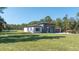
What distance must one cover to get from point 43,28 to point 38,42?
0.85 feet

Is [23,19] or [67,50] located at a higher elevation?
[23,19]

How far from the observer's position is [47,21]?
6969 millimetres

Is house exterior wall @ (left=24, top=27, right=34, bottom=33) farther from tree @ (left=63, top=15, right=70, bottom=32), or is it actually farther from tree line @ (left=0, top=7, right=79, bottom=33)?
tree @ (left=63, top=15, right=70, bottom=32)

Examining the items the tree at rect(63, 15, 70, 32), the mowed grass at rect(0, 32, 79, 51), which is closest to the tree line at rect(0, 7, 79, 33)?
the tree at rect(63, 15, 70, 32)

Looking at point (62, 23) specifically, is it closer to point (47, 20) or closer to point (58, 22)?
point (58, 22)

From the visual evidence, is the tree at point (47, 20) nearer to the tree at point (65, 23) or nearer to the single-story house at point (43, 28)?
the single-story house at point (43, 28)

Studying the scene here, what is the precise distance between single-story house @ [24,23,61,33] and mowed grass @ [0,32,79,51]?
0.20ft

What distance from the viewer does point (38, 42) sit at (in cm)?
696

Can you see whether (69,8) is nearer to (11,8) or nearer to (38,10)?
(38,10)

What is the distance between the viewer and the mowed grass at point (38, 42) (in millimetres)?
6934

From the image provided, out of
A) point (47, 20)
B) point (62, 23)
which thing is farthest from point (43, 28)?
point (62, 23)

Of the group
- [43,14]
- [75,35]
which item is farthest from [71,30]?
[43,14]

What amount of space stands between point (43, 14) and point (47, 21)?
13cm

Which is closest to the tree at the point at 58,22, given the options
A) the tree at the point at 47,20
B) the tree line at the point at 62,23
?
the tree line at the point at 62,23
